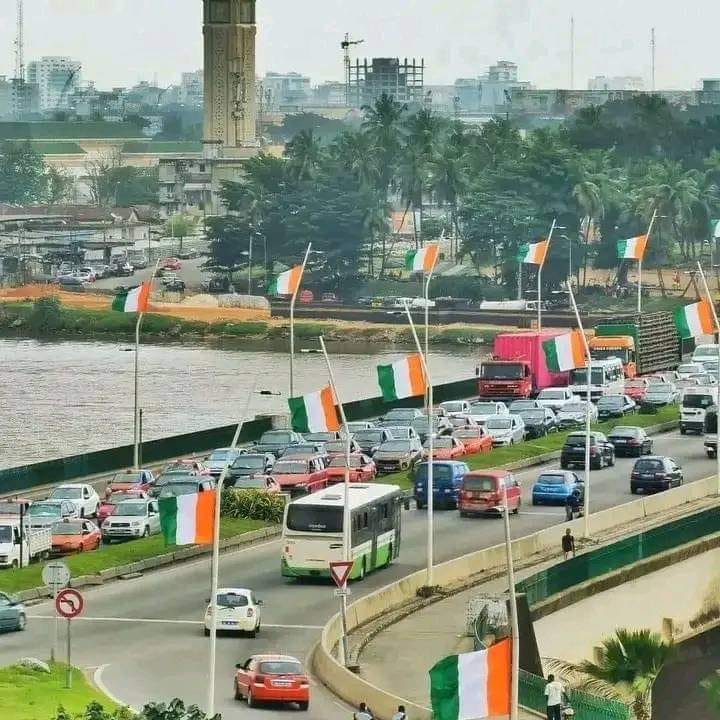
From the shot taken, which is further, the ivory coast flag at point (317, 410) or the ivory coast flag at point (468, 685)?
the ivory coast flag at point (317, 410)

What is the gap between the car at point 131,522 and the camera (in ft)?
204

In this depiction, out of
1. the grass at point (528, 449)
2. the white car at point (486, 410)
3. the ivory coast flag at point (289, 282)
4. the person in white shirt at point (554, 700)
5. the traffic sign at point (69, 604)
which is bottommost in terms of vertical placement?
the grass at point (528, 449)

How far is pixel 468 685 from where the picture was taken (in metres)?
Result: 31.6

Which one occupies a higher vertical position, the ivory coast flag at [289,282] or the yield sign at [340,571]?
the ivory coast flag at [289,282]

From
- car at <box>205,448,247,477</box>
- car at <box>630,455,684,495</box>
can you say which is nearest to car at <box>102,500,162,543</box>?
car at <box>205,448,247,477</box>

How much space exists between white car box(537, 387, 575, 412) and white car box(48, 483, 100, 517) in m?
24.1

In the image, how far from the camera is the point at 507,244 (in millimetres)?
187500

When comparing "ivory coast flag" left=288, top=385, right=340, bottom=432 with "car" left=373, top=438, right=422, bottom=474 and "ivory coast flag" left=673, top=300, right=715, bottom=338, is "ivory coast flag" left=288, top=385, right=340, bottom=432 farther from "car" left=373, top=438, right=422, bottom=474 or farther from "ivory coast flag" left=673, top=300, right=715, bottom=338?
"car" left=373, top=438, right=422, bottom=474

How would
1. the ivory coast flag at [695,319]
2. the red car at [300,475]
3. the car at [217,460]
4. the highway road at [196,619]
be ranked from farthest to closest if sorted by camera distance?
the car at [217,460], the ivory coast flag at [695,319], the red car at [300,475], the highway road at [196,619]

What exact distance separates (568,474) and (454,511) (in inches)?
136

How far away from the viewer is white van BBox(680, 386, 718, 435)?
84.3 metres

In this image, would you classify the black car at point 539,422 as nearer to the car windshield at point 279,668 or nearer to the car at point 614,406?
the car at point 614,406

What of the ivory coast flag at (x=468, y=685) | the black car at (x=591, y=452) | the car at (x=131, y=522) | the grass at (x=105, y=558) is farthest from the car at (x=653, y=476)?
the ivory coast flag at (x=468, y=685)

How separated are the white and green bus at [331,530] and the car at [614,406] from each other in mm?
32974
